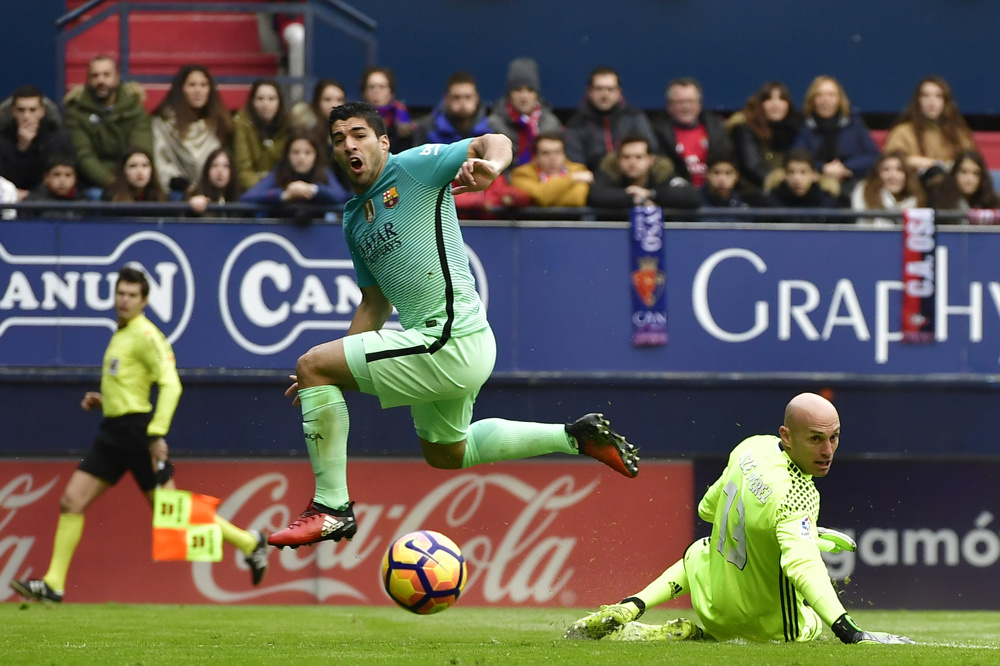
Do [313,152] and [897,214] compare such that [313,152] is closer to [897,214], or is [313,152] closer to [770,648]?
[897,214]

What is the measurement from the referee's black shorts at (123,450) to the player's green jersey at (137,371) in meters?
0.07

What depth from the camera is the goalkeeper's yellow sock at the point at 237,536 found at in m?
10.5

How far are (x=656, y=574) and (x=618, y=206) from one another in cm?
268

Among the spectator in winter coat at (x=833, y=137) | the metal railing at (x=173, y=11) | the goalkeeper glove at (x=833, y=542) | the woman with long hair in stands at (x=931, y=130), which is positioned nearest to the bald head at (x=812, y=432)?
the goalkeeper glove at (x=833, y=542)

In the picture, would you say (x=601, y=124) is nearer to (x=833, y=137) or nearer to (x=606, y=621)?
(x=833, y=137)

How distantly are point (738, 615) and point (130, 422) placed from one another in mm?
4793

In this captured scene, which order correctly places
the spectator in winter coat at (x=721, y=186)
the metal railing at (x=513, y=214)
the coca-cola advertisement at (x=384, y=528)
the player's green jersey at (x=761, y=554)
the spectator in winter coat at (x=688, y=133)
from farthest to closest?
the spectator in winter coat at (x=688, y=133)
the spectator in winter coat at (x=721, y=186)
the metal railing at (x=513, y=214)
the coca-cola advertisement at (x=384, y=528)
the player's green jersey at (x=761, y=554)

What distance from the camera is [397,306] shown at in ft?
23.7

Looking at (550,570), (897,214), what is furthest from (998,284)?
(550,570)

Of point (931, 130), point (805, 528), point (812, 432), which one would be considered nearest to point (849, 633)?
point (805, 528)

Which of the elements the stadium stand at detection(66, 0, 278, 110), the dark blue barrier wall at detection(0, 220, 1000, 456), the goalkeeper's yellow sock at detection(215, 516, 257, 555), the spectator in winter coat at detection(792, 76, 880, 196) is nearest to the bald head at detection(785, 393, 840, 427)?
the dark blue barrier wall at detection(0, 220, 1000, 456)

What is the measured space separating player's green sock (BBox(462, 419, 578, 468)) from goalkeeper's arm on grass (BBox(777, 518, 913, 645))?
1204 mm

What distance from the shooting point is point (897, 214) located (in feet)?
38.3

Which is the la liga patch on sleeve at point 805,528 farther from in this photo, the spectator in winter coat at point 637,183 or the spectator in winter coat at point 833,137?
the spectator in winter coat at point 833,137
